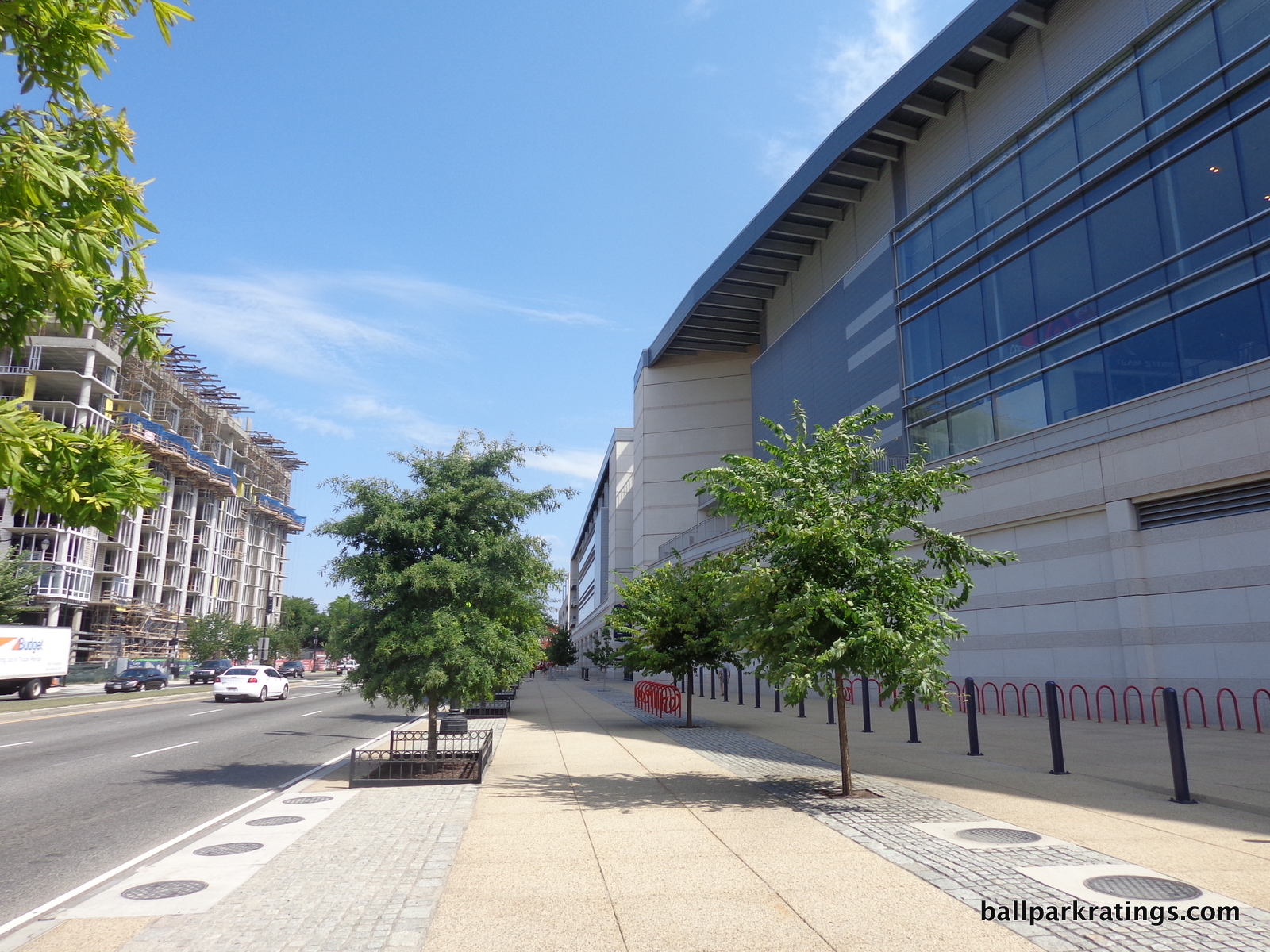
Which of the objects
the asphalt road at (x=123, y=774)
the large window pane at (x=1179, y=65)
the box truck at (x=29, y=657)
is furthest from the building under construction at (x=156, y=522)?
the large window pane at (x=1179, y=65)

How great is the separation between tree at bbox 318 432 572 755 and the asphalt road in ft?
8.57

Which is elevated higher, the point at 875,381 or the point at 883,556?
the point at 875,381

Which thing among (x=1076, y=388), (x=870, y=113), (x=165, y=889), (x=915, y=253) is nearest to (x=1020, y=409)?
(x=1076, y=388)

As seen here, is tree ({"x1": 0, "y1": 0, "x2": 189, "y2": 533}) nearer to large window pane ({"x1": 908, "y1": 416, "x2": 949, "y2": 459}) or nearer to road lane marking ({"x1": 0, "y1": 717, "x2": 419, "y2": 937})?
road lane marking ({"x1": 0, "y1": 717, "x2": 419, "y2": 937})

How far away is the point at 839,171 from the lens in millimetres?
35438

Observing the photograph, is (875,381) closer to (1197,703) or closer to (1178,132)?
(1178,132)

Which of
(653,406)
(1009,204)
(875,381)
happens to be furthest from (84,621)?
(1009,204)

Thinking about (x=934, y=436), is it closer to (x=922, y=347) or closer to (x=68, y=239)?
(x=922, y=347)

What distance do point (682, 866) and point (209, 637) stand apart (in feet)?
265

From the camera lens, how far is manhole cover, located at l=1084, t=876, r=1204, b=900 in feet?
19.6

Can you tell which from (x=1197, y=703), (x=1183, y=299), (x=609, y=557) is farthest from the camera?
(x=609, y=557)

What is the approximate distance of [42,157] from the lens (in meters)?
3.82

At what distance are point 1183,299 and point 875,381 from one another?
13.6 m

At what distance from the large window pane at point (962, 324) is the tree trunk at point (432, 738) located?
21555 millimetres
